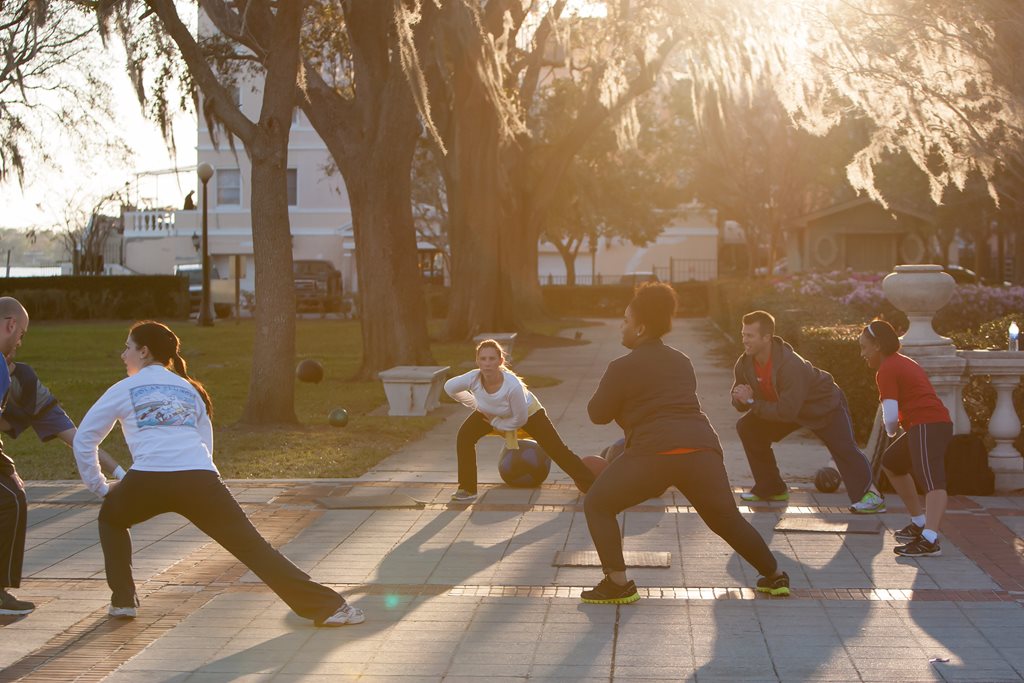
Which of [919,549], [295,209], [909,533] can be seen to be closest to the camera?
[919,549]

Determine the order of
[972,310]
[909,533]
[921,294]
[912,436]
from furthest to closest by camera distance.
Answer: [972,310]
[921,294]
[912,436]
[909,533]

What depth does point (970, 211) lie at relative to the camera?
144 feet

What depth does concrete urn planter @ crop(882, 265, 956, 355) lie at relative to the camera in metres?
10.8

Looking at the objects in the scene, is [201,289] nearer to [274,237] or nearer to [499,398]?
[274,237]

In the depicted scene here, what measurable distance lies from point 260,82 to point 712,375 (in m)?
36.8

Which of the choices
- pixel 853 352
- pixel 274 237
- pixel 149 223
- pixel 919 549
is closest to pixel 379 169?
pixel 274 237

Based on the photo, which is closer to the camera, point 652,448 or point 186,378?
point 186,378

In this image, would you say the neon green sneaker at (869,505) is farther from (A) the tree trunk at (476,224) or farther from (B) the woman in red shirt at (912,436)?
(A) the tree trunk at (476,224)

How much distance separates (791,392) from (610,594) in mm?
2945

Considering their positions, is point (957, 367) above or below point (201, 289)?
above

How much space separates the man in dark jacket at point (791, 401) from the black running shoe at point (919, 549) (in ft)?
4.37

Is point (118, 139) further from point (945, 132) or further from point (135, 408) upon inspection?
point (135, 408)

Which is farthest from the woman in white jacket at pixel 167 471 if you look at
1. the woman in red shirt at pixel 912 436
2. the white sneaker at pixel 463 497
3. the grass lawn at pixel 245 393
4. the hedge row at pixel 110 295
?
the hedge row at pixel 110 295

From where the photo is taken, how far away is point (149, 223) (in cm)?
6119
